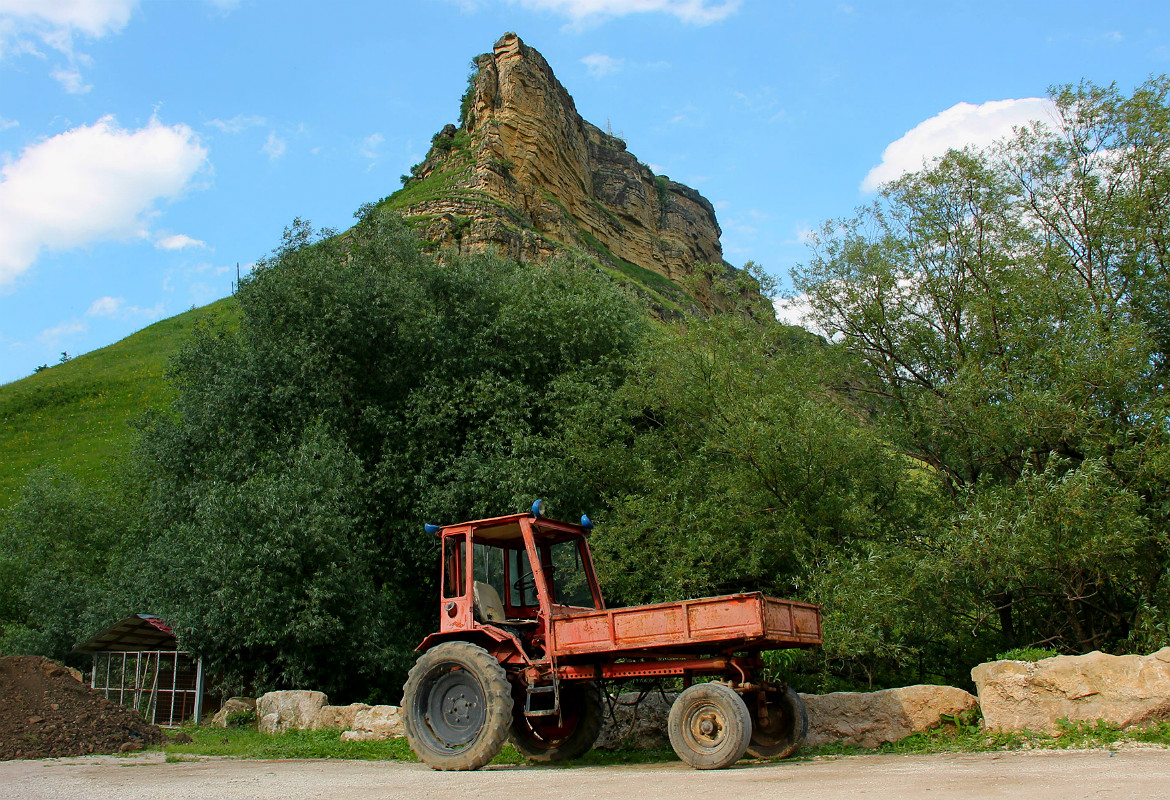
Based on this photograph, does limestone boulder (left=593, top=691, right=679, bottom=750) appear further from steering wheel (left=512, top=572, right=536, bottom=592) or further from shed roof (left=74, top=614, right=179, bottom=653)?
shed roof (left=74, top=614, right=179, bottom=653)

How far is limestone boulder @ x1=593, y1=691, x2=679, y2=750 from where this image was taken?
10906mm

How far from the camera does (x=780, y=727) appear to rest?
952 centimetres

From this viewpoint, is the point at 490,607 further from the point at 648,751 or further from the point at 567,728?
the point at 648,751

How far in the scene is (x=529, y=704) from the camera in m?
9.58

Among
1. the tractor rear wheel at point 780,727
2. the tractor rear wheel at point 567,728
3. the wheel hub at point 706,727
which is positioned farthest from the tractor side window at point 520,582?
the tractor rear wheel at point 780,727

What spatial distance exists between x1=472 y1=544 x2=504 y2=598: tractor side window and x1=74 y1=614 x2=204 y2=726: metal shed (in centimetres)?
981

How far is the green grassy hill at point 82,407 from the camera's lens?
40.9 m

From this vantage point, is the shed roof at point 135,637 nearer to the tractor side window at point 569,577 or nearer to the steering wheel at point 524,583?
the steering wheel at point 524,583

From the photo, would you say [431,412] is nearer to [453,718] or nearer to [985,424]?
[453,718]

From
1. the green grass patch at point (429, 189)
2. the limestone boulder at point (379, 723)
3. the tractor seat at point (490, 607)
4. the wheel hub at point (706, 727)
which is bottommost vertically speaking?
the limestone boulder at point (379, 723)

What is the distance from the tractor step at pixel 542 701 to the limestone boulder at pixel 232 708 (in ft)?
28.3

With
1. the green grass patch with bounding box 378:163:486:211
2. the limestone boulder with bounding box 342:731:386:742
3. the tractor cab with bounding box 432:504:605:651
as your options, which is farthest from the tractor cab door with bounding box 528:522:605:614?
the green grass patch with bounding box 378:163:486:211

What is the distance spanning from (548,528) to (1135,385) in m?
9.65

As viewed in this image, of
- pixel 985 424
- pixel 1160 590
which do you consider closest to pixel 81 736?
pixel 985 424
